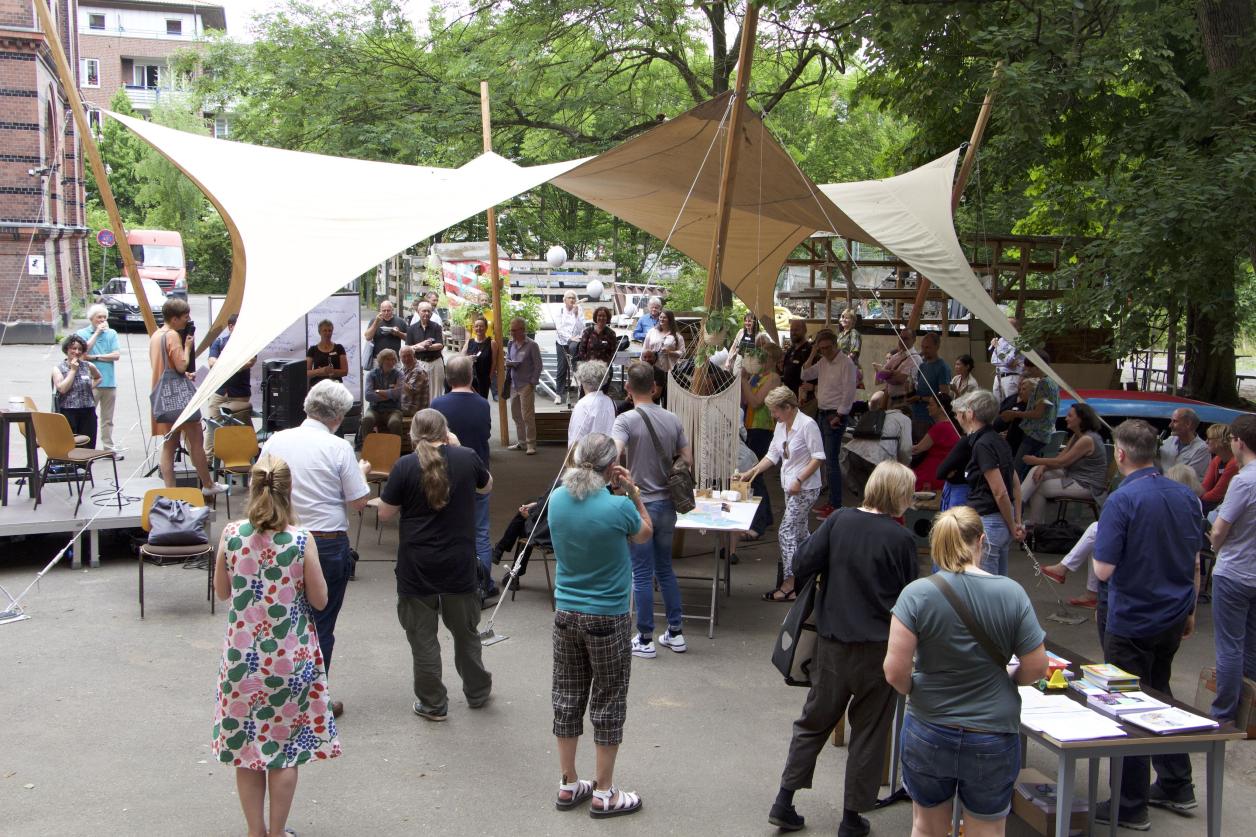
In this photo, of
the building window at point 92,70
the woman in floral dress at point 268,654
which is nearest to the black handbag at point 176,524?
the woman in floral dress at point 268,654

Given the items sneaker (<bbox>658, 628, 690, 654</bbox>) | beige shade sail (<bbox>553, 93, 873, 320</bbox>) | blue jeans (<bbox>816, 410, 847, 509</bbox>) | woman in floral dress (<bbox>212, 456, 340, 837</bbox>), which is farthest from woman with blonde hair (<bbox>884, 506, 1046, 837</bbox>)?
blue jeans (<bbox>816, 410, 847, 509</bbox>)

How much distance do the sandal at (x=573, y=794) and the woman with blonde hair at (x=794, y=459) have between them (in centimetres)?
294

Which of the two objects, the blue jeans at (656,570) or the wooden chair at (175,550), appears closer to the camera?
the blue jeans at (656,570)

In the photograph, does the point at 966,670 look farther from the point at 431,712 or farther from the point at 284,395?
the point at 284,395

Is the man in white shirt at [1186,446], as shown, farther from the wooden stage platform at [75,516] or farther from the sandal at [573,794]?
the wooden stage platform at [75,516]

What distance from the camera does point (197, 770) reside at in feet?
16.5

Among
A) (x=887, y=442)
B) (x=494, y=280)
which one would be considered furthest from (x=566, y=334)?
(x=887, y=442)

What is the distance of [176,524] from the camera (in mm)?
7266

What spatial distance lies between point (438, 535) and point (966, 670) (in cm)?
277

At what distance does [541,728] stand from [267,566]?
2118 mm

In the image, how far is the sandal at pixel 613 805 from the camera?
469 cm

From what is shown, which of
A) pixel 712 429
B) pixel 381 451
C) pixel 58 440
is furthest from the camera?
pixel 381 451

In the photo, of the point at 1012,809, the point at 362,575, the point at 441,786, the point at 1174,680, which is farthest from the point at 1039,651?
the point at 362,575

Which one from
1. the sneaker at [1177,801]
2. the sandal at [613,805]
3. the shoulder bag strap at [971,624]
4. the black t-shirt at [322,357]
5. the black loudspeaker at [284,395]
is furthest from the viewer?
the black t-shirt at [322,357]
